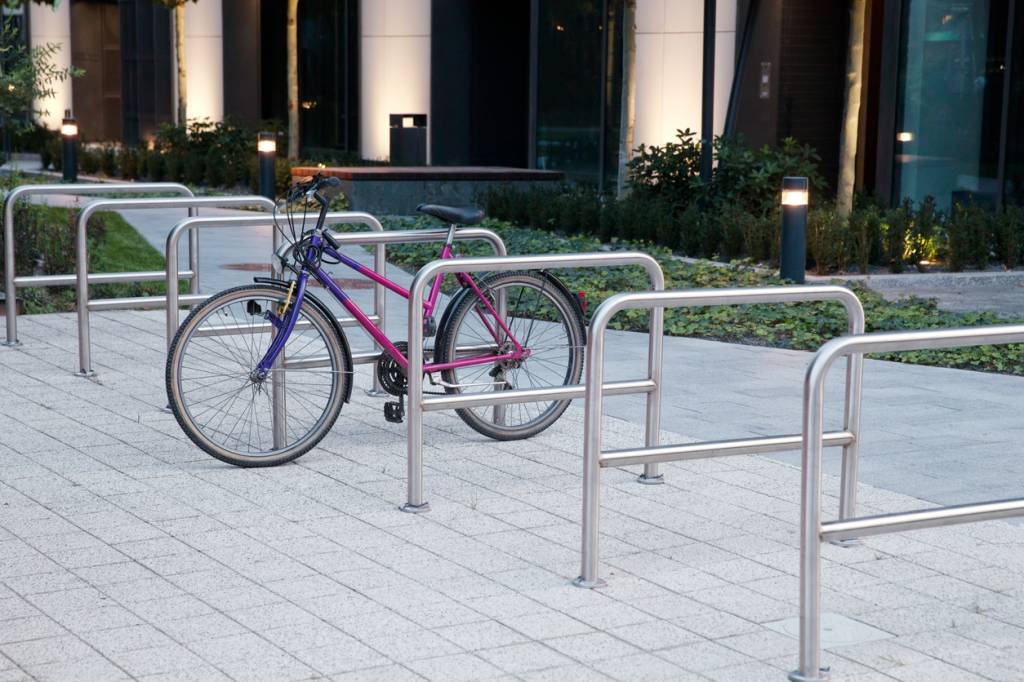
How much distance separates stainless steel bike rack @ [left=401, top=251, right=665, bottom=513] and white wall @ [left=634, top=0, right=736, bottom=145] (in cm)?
1441

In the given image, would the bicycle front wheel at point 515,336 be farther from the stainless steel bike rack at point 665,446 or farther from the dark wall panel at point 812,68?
the dark wall panel at point 812,68

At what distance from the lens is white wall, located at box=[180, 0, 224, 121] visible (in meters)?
30.0

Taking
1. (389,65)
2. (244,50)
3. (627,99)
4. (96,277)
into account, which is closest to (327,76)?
(244,50)

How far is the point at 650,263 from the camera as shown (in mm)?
6137

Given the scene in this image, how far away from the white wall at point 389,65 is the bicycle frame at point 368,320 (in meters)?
19.0

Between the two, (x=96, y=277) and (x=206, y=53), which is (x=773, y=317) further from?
(x=206, y=53)

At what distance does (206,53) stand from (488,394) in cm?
2558

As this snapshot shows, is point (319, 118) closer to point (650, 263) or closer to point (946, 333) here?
point (650, 263)

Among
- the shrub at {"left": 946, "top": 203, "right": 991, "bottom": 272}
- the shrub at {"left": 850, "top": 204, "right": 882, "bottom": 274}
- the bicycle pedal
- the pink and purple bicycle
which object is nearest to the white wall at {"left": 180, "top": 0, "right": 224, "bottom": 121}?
the shrub at {"left": 850, "top": 204, "right": 882, "bottom": 274}

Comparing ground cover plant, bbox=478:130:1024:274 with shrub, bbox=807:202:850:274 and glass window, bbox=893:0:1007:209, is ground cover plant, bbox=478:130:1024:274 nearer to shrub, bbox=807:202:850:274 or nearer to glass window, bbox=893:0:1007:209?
shrub, bbox=807:202:850:274

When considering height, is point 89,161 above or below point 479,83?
below

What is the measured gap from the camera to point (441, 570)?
511 cm

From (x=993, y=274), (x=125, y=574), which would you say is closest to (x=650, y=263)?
(x=125, y=574)

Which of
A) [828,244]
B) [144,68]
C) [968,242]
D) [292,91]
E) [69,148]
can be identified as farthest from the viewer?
[144,68]
